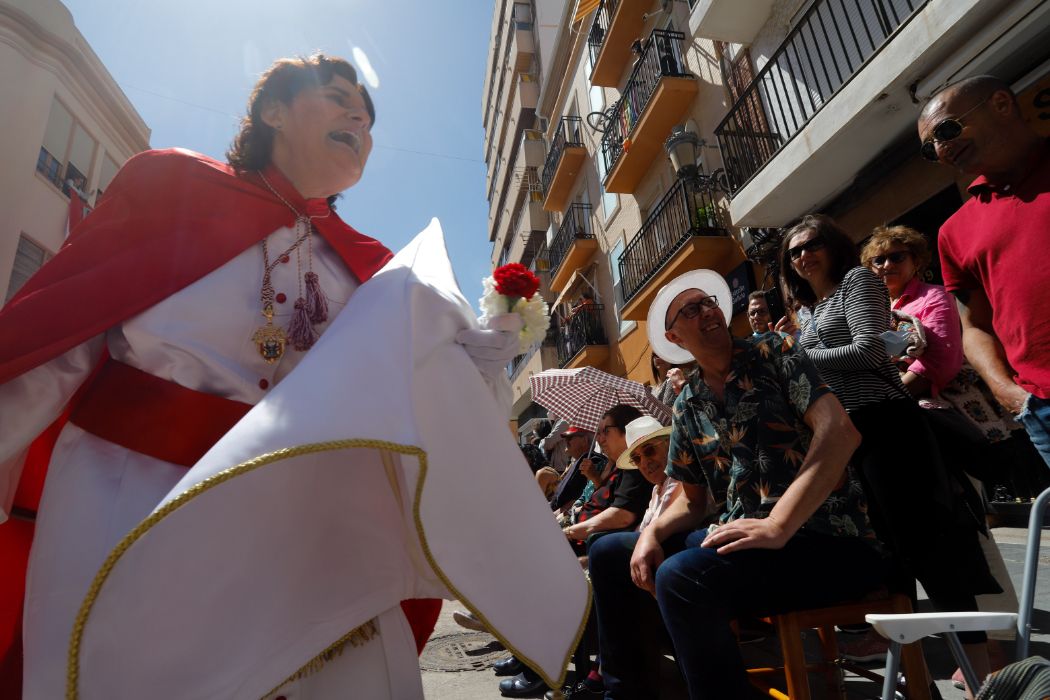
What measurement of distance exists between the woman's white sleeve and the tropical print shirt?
185 cm

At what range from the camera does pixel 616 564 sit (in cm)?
267

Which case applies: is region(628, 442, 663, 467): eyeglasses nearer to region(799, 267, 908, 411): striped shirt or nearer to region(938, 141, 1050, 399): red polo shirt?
region(799, 267, 908, 411): striped shirt

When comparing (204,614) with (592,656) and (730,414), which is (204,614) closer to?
(730,414)

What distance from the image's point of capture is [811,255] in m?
2.72

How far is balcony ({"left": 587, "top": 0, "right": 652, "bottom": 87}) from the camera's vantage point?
11305mm

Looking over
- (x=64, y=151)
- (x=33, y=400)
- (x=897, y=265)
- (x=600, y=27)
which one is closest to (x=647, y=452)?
(x=897, y=265)

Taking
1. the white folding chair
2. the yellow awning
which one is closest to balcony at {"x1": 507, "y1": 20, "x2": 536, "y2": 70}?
the yellow awning

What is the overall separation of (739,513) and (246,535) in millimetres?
1654

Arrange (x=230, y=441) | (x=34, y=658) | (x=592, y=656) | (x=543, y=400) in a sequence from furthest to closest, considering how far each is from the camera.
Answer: (x=543, y=400), (x=592, y=656), (x=34, y=658), (x=230, y=441)

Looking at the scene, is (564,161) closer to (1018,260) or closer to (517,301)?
(1018,260)

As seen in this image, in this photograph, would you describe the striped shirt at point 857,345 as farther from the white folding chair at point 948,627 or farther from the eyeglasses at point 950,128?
the white folding chair at point 948,627

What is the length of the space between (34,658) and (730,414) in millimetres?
1918

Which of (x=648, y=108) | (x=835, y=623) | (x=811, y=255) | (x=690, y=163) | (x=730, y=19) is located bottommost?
(x=835, y=623)

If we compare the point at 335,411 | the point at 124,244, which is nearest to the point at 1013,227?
the point at 335,411
